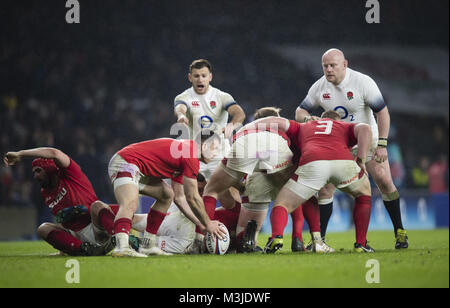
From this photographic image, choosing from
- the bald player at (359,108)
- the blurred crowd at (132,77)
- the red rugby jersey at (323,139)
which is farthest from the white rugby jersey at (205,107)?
the blurred crowd at (132,77)

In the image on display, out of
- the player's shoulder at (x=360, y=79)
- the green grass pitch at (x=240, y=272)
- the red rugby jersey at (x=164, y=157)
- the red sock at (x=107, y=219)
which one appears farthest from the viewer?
the player's shoulder at (x=360, y=79)

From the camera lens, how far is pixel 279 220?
535 cm

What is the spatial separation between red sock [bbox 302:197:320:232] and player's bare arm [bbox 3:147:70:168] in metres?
2.27

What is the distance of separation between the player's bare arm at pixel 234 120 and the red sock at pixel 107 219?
1.66 meters

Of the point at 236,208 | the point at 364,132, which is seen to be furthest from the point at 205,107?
the point at 364,132

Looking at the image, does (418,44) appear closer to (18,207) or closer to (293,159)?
(18,207)

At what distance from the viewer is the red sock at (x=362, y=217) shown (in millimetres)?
5715

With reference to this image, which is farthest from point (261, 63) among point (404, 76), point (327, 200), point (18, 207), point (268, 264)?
point (268, 264)

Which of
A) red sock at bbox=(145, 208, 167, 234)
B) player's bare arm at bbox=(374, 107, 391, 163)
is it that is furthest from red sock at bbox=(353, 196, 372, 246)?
red sock at bbox=(145, 208, 167, 234)

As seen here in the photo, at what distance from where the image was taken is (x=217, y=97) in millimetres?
7473

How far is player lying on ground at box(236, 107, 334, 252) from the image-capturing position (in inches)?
235

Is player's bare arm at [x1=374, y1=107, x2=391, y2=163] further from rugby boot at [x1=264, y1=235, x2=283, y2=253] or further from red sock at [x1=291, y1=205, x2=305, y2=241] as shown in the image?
rugby boot at [x1=264, y1=235, x2=283, y2=253]

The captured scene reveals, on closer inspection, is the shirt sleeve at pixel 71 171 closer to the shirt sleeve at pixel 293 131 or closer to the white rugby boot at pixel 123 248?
the white rugby boot at pixel 123 248

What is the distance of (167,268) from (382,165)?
120 inches
